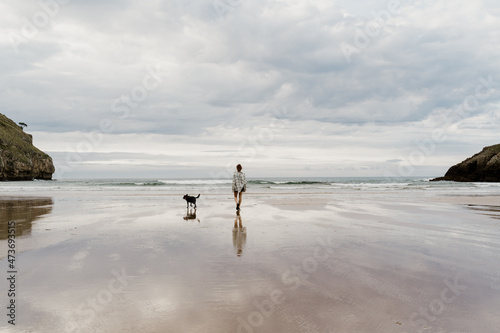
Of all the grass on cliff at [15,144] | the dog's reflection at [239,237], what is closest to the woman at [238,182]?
the dog's reflection at [239,237]

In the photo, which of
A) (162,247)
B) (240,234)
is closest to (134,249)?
(162,247)

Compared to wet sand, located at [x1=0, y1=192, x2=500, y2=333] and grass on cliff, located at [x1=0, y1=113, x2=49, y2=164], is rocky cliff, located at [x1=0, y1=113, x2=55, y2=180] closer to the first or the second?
grass on cliff, located at [x1=0, y1=113, x2=49, y2=164]

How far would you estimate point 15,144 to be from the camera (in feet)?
258

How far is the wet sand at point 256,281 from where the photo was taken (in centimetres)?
337

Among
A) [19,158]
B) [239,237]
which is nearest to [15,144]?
[19,158]

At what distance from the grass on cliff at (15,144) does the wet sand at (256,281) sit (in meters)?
84.8

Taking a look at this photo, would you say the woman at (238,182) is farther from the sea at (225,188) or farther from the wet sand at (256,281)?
the sea at (225,188)

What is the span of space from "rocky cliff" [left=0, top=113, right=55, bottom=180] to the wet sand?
8252cm

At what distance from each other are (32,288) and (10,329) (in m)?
1.25

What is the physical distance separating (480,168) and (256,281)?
73779 millimetres

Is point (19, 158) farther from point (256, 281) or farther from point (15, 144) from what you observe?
point (256, 281)

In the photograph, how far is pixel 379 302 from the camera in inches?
152

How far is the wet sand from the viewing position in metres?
3.37

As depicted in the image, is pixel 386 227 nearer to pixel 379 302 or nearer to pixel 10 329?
pixel 379 302
